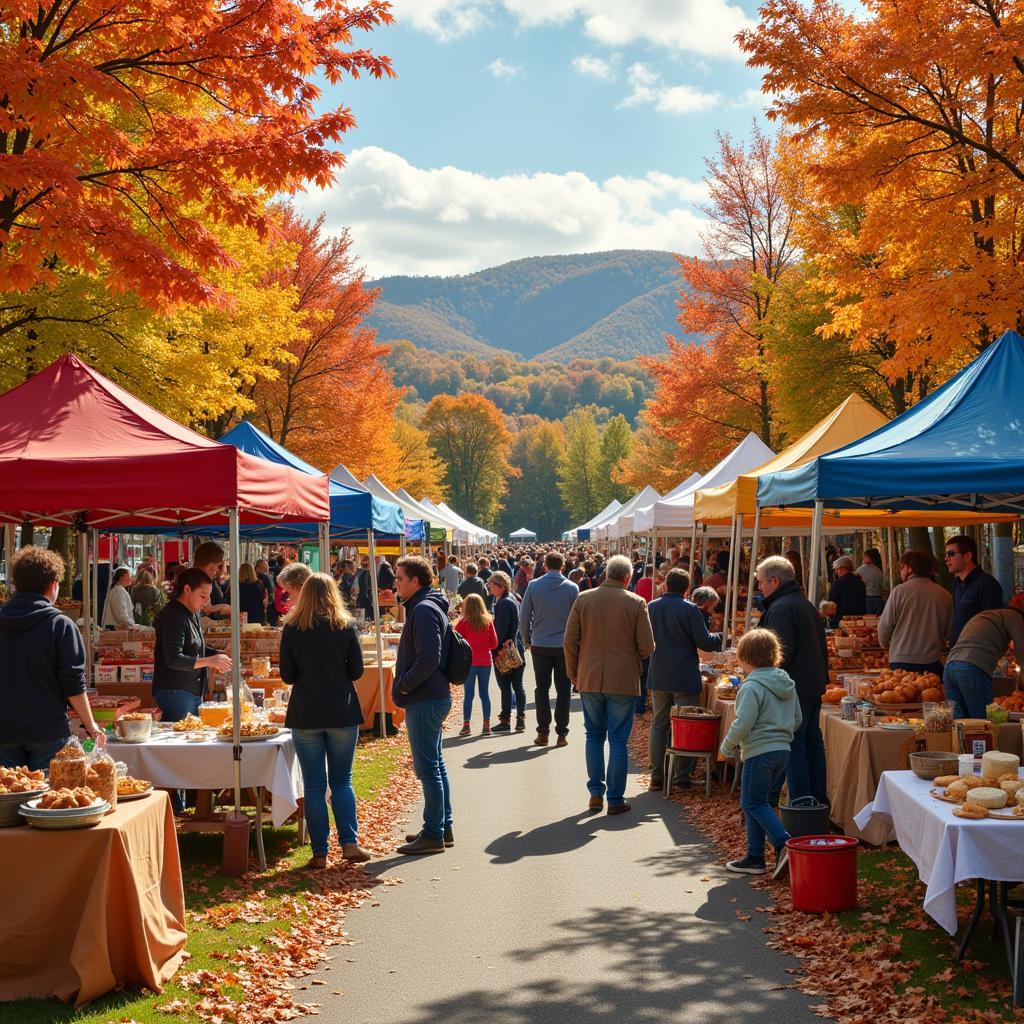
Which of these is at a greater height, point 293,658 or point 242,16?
point 242,16

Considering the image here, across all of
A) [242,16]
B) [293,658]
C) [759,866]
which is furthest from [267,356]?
[759,866]

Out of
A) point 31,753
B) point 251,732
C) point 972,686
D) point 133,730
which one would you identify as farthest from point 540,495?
point 31,753

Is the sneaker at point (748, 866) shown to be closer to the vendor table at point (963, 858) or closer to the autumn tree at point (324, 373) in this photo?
the vendor table at point (963, 858)

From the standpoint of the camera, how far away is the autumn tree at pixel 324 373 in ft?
113

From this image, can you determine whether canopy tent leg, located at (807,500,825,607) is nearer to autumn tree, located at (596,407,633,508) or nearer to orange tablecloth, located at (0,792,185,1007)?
orange tablecloth, located at (0,792,185,1007)

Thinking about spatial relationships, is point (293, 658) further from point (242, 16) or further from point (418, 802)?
point (242, 16)

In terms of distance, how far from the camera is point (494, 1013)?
5.36 m

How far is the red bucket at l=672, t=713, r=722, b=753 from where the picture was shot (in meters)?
10.7

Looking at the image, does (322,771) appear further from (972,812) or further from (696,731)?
(972,812)

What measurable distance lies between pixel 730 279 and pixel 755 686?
87.9 ft

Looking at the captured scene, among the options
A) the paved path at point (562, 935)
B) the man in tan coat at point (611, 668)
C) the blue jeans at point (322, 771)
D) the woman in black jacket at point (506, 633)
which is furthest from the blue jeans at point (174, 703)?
the woman in black jacket at point (506, 633)

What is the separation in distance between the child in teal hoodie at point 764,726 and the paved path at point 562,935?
47 centimetres

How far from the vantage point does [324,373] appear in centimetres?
3525

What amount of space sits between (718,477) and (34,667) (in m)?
14.3
